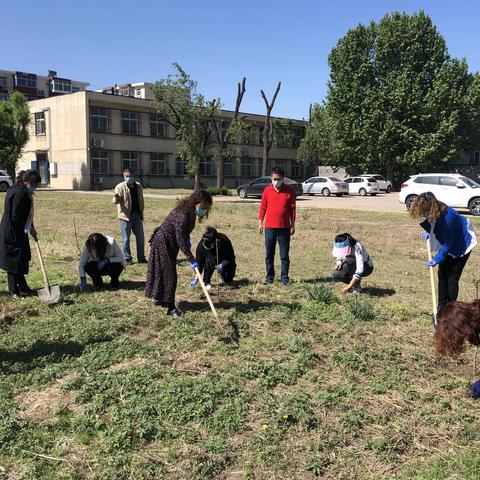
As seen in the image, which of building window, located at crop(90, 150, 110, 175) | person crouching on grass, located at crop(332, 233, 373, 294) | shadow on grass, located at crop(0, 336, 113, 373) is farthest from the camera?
building window, located at crop(90, 150, 110, 175)

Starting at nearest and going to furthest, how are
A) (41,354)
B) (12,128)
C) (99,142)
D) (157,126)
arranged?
1. (41,354)
2. (12,128)
3. (99,142)
4. (157,126)

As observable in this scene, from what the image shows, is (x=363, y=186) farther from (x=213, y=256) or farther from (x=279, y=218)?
(x=213, y=256)

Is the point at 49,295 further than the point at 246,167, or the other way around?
the point at 246,167

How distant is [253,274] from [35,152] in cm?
4007

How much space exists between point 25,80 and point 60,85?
5232 millimetres

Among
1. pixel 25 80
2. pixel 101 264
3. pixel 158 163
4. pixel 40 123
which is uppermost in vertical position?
pixel 25 80

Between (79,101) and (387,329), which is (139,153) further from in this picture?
(387,329)

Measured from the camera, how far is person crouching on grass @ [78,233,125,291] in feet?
22.0

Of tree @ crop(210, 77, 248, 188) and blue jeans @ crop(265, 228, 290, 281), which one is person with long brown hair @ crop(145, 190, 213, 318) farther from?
tree @ crop(210, 77, 248, 188)

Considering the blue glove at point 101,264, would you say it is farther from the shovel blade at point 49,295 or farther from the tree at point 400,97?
the tree at point 400,97

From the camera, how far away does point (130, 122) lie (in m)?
41.9

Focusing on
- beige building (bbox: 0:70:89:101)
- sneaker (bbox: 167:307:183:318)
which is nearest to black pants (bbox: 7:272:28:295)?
sneaker (bbox: 167:307:183:318)

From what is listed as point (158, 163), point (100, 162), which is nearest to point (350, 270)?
point (100, 162)

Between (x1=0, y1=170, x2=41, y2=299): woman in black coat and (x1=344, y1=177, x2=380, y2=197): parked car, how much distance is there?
3172 centimetres
